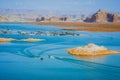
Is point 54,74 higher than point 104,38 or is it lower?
lower

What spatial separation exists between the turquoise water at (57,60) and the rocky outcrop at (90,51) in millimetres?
132

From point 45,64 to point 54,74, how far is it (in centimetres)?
59

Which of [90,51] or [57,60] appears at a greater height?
[90,51]

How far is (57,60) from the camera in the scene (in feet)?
22.6

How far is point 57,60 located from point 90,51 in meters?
0.98

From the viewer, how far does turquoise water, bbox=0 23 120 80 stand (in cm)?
616

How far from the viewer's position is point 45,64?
265 inches

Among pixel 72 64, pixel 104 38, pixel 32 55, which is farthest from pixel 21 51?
pixel 104 38

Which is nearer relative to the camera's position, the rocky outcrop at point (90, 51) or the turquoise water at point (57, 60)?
the turquoise water at point (57, 60)

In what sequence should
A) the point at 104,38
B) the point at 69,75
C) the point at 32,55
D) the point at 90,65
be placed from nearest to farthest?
the point at 69,75 < the point at 90,65 < the point at 32,55 < the point at 104,38

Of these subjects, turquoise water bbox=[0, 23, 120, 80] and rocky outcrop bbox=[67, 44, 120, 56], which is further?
rocky outcrop bbox=[67, 44, 120, 56]

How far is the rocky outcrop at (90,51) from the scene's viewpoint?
7.21 meters

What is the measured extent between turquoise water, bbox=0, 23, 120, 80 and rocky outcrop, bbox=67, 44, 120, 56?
132mm

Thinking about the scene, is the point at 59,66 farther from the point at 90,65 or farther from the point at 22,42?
the point at 22,42
